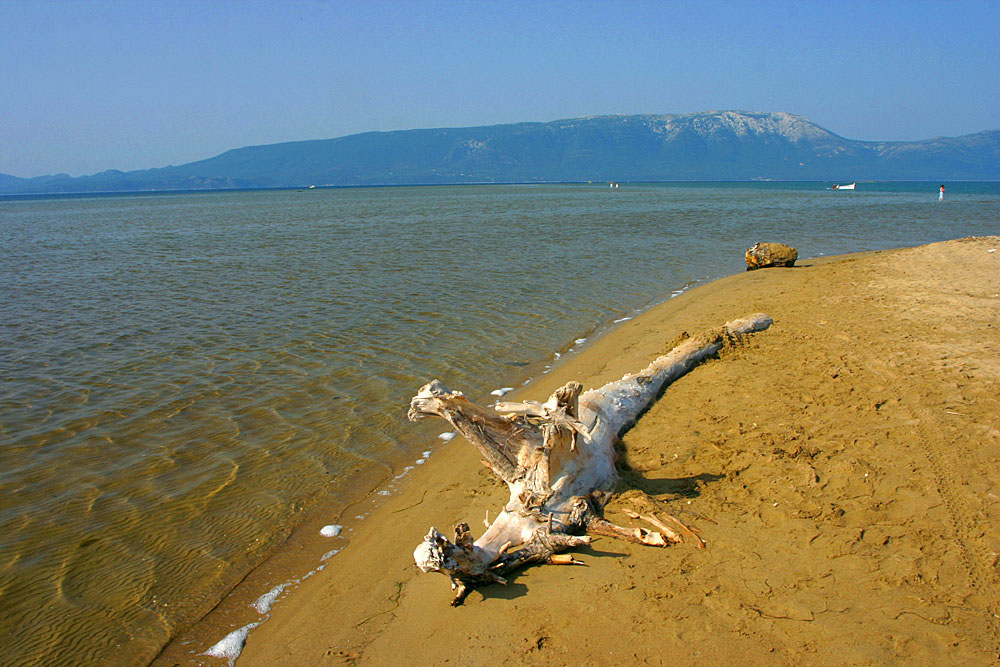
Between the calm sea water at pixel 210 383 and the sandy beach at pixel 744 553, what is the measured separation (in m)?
0.71

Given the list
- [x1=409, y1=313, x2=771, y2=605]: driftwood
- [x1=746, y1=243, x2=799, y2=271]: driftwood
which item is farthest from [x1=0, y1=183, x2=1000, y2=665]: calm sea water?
[x1=409, y1=313, x2=771, y2=605]: driftwood

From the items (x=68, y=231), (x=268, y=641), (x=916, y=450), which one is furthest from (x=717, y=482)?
(x=68, y=231)

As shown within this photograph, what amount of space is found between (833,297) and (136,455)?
10412 mm

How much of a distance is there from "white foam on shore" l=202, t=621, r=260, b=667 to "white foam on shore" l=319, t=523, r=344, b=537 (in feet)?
3.42

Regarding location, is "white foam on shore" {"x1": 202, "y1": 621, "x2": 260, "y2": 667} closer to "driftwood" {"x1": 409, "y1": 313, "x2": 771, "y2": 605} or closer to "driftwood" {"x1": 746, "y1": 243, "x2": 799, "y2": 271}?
"driftwood" {"x1": 409, "y1": 313, "x2": 771, "y2": 605}

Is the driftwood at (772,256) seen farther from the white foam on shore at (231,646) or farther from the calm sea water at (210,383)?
the white foam on shore at (231,646)

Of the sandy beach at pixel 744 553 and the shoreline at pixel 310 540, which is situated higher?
the sandy beach at pixel 744 553

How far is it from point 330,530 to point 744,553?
9.97ft

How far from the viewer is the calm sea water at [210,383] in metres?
4.19

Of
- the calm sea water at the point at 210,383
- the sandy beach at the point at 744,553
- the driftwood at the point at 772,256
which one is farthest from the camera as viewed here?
the driftwood at the point at 772,256

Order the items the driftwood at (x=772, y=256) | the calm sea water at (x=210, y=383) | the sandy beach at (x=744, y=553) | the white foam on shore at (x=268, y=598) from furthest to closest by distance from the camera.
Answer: the driftwood at (x=772, y=256)
the calm sea water at (x=210, y=383)
the white foam on shore at (x=268, y=598)
the sandy beach at (x=744, y=553)

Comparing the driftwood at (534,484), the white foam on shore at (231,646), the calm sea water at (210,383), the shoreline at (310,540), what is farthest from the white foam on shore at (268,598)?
the driftwood at (534,484)

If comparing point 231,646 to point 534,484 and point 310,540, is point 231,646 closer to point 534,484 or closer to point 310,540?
point 310,540

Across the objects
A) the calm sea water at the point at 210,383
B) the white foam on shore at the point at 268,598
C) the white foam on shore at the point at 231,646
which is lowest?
the white foam on shore at the point at 268,598
